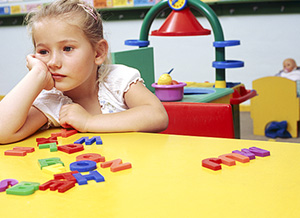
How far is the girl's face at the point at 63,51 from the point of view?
3.18 feet

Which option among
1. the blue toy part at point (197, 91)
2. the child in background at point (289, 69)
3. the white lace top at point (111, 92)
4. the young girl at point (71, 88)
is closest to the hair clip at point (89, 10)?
the young girl at point (71, 88)

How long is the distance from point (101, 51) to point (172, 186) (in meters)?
0.58

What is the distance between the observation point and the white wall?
3.39 m

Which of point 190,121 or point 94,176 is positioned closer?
point 94,176

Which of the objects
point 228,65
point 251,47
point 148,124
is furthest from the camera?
point 251,47

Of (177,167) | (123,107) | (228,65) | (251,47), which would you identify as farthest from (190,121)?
(251,47)

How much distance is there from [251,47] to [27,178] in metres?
3.11

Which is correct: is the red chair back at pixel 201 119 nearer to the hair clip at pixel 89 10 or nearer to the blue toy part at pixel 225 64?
the hair clip at pixel 89 10

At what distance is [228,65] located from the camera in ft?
6.22

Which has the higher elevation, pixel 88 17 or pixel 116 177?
pixel 88 17

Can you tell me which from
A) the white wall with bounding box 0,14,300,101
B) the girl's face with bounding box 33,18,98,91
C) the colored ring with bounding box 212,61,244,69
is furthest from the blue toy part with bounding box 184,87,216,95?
the white wall with bounding box 0,14,300,101

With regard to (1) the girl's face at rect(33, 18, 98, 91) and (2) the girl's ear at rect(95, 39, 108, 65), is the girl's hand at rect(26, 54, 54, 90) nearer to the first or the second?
(1) the girl's face at rect(33, 18, 98, 91)

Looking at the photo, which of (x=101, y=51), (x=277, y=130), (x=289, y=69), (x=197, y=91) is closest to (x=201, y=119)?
(x=101, y=51)

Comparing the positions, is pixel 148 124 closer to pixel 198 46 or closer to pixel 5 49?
pixel 198 46
